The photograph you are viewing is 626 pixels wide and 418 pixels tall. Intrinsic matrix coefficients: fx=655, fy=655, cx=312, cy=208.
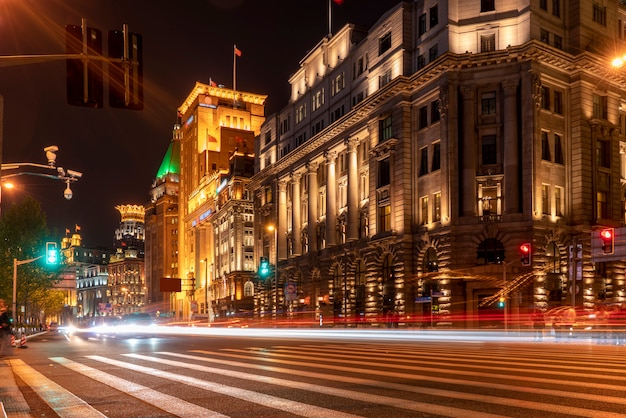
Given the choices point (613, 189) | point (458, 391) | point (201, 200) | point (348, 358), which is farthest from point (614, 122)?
point (201, 200)

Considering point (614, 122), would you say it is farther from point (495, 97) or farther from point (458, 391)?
point (458, 391)

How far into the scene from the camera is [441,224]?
5319cm

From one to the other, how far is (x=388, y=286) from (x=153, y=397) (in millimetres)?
50629

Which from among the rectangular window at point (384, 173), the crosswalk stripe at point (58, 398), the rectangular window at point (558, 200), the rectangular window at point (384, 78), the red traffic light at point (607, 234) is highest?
the rectangular window at point (384, 78)

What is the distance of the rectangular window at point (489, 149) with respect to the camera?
173 ft

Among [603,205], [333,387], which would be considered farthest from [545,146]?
[333,387]

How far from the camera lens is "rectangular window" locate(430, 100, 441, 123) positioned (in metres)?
55.4

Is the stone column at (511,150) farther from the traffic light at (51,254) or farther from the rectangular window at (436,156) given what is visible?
the traffic light at (51,254)

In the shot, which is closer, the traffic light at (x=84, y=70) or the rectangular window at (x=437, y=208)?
the traffic light at (x=84, y=70)

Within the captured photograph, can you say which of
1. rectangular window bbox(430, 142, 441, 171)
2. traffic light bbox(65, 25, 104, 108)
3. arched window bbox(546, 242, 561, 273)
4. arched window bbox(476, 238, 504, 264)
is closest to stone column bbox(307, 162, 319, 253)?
rectangular window bbox(430, 142, 441, 171)

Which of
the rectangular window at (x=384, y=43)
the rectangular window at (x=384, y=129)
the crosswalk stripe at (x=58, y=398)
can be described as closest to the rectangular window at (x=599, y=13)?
the rectangular window at (x=384, y=43)

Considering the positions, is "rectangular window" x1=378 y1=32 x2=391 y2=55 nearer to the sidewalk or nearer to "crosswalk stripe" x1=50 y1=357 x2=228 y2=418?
"crosswalk stripe" x1=50 y1=357 x2=228 y2=418

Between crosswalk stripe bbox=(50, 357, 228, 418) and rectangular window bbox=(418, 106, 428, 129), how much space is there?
153 ft

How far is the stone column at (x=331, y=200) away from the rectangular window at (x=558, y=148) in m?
25.3
